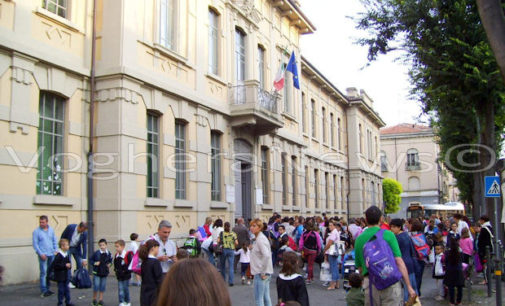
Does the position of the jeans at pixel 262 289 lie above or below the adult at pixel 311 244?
below

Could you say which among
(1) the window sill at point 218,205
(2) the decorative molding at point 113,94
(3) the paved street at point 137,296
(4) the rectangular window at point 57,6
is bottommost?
(3) the paved street at point 137,296

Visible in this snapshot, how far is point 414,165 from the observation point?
3155 inches

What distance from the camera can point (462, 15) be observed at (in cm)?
1359

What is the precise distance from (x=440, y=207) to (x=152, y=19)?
158 ft

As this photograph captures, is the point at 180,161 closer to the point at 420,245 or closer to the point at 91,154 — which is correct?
the point at 91,154

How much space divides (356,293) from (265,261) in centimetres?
236

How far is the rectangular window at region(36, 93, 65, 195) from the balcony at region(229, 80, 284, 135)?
26.7 feet

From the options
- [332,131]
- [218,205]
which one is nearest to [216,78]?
[218,205]

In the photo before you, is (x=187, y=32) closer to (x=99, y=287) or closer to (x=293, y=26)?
(x=99, y=287)

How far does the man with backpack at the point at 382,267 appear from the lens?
6008 mm

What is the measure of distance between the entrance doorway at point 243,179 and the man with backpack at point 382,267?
50.2 feet

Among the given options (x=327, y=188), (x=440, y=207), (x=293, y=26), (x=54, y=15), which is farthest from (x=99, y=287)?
(x=440, y=207)

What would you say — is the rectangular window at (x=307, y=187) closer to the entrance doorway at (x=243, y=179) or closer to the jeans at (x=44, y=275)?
the entrance doorway at (x=243, y=179)

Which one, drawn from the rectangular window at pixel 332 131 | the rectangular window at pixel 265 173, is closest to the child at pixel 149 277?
the rectangular window at pixel 265 173
